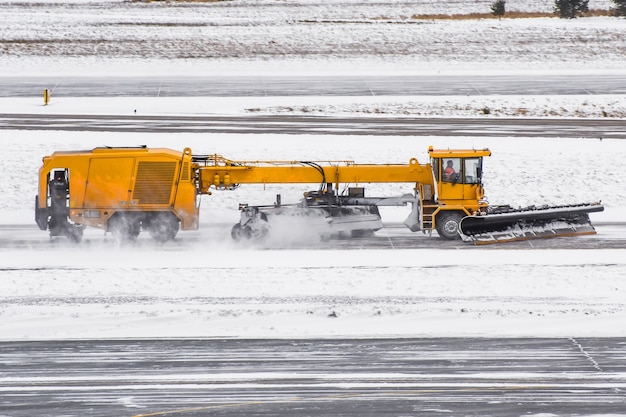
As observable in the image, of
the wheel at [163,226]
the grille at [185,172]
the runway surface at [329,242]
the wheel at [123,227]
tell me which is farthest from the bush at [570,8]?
the wheel at [123,227]

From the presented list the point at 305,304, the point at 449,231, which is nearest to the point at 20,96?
the point at 449,231

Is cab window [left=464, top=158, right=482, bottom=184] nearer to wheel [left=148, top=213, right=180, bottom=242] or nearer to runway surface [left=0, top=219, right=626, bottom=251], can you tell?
runway surface [left=0, top=219, right=626, bottom=251]

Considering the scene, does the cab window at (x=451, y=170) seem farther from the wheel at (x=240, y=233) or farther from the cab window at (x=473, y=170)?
the wheel at (x=240, y=233)

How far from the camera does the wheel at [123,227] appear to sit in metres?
22.6

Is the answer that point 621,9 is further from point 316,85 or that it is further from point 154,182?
point 154,182

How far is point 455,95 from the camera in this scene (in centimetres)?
4141

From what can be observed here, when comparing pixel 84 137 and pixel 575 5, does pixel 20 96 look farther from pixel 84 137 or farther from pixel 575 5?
pixel 575 5

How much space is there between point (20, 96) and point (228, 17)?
2969 centimetres

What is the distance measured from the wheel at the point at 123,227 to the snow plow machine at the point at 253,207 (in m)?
0.02

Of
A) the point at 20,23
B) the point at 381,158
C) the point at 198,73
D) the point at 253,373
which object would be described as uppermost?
the point at 20,23

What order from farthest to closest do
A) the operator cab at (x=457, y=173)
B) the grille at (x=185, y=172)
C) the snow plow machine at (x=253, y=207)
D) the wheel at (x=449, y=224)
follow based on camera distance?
the wheel at (x=449, y=224)
the operator cab at (x=457, y=173)
the grille at (x=185, y=172)
the snow plow machine at (x=253, y=207)

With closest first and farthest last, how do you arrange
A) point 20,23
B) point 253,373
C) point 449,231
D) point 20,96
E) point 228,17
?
point 253,373 < point 449,231 < point 20,96 < point 20,23 < point 228,17

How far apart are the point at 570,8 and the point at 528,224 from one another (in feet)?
145

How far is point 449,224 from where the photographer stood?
23203mm
